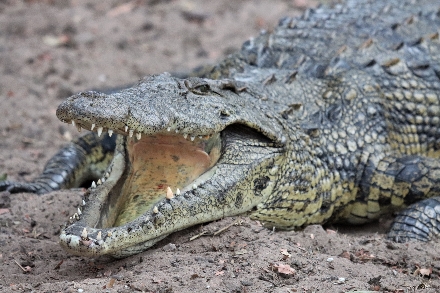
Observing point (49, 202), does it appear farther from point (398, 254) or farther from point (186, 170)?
point (398, 254)

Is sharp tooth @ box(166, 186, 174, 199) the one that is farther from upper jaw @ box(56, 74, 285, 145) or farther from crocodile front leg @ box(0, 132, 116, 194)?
crocodile front leg @ box(0, 132, 116, 194)

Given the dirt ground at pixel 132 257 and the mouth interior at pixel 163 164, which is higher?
the mouth interior at pixel 163 164

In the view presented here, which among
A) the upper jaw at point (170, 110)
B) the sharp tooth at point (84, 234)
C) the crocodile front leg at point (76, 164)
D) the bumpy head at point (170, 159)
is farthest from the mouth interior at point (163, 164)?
the crocodile front leg at point (76, 164)

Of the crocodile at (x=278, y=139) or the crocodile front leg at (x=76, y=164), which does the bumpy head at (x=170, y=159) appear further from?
the crocodile front leg at (x=76, y=164)

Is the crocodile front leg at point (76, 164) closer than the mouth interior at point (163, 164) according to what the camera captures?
No

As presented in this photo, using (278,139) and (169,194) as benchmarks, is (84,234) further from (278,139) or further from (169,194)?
(278,139)

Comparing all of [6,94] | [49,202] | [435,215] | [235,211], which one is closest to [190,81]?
[235,211]

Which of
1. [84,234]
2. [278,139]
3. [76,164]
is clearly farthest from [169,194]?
[76,164]
